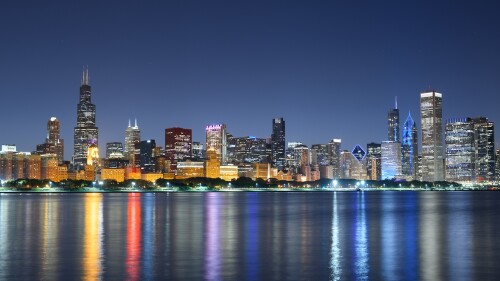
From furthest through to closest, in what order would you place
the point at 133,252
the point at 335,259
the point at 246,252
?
1. the point at 246,252
2. the point at 133,252
3. the point at 335,259

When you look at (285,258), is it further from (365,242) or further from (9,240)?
(9,240)

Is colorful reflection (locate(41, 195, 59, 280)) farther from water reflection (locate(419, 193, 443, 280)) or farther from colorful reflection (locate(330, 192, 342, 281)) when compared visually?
water reflection (locate(419, 193, 443, 280))

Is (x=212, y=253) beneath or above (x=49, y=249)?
beneath

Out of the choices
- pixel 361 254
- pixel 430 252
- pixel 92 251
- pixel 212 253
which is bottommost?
pixel 430 252

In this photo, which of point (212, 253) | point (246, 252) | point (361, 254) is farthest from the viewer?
point (246, 252)

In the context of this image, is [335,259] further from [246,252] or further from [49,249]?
[49,249]

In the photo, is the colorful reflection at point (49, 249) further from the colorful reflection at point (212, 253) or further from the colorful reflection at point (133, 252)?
the colorful reflection at point (212, 253)

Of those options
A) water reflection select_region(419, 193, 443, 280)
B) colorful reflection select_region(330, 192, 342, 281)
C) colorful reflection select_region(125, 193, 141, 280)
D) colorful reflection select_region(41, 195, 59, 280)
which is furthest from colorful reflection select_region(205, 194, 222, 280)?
water reflection select_region(419, 193, 443, 280)

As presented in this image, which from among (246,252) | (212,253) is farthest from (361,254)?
(212,253)

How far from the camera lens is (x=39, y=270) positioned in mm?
28781

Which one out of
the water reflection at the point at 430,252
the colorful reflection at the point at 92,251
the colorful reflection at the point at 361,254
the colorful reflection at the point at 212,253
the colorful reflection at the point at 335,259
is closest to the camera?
the colorful reflection at the point at 335,259

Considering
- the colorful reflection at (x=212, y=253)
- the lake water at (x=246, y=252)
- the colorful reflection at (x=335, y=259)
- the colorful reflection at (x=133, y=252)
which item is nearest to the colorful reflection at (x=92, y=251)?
the lake water at (x=246, y=252)

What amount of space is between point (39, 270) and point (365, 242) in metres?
22.4

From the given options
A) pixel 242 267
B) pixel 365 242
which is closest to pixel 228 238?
pixel 365 242
